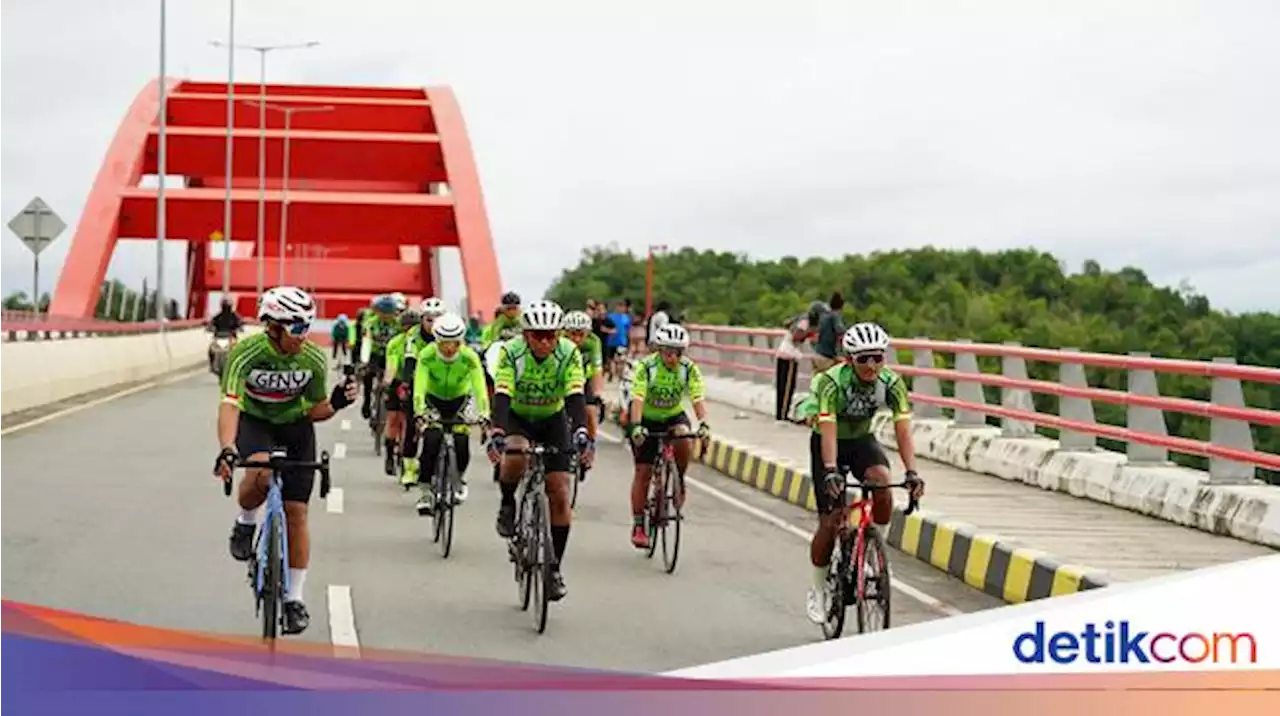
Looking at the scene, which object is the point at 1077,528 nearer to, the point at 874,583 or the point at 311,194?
the point at 874,583

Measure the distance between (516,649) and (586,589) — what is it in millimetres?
2609

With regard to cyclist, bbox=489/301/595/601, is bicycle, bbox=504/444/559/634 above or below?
below

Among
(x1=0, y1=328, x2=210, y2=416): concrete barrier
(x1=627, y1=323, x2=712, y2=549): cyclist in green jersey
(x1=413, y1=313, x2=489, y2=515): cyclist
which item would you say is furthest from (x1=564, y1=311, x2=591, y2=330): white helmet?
(x1=0, y1=328, x2=210, y2=416): concrete barrier

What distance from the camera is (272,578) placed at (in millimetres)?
9586

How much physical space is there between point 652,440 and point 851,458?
3.75m

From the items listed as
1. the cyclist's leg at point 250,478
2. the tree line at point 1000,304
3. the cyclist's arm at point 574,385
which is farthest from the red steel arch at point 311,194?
the cyclist's leg at point 250,478

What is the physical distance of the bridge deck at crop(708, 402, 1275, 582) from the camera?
1300cm

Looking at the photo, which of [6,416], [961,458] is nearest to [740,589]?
[961,458]

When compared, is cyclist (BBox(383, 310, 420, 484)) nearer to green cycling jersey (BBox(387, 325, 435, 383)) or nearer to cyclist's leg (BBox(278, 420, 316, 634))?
green cycling jersey (BBox(387, 325, 435, 383))

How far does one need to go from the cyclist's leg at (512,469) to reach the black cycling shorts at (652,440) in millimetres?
2127

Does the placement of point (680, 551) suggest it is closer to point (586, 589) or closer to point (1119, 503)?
point (586, 589)

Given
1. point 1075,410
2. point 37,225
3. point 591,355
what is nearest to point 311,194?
point 37,225

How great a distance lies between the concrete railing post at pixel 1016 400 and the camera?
2011cm

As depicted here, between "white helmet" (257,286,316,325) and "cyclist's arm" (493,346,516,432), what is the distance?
2.65 metres
